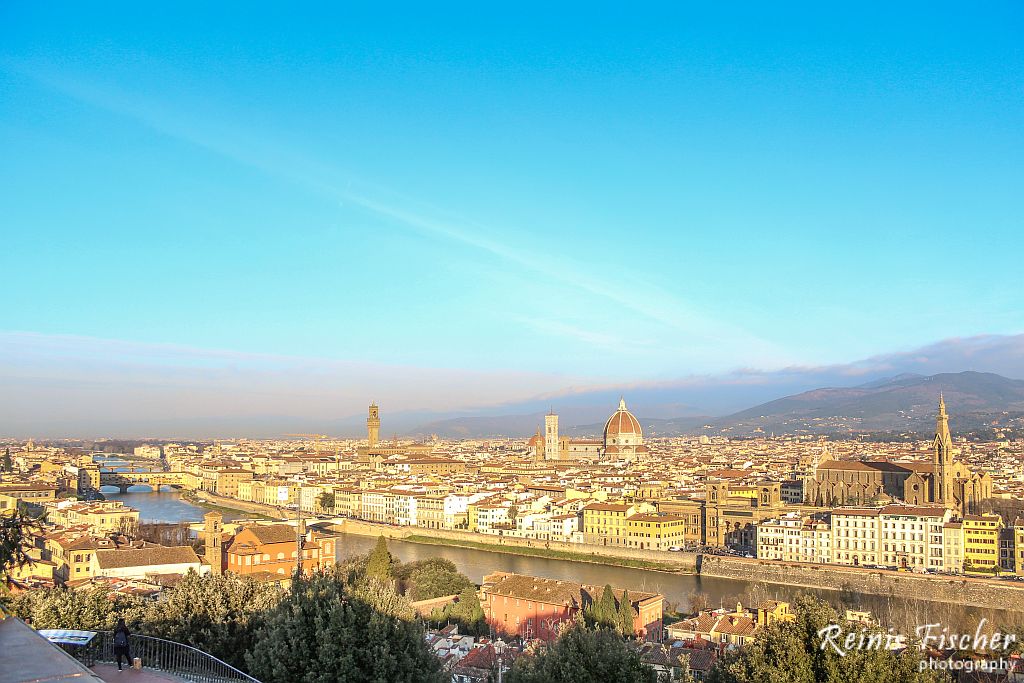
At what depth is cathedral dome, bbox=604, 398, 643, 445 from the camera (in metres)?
52.1

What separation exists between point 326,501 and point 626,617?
22141 millimetres

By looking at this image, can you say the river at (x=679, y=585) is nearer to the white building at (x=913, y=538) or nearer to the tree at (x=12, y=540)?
the white building at (x=913, y=538)

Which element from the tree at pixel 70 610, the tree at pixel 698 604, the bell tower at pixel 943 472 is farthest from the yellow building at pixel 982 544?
the tree at pixel 70 610

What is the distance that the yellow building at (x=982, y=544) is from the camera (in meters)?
16.6

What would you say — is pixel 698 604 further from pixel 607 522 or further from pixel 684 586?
pixel 607 522

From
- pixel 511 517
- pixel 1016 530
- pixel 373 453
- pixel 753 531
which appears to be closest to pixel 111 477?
pixel 373 453

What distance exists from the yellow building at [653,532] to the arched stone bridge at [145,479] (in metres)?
27.2

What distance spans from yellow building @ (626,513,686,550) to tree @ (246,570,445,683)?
15.9 meters

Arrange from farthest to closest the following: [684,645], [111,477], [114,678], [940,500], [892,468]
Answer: [111,477] → [892,468] → [940,500] → [684,645] → [114,678]

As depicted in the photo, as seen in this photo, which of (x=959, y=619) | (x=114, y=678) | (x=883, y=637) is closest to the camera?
(x=114, y=678)

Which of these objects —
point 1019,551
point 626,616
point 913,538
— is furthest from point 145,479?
point 626,616

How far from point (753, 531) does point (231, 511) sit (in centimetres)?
1888

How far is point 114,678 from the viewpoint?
3.28 meters

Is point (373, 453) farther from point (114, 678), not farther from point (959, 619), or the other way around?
point (114, 678)
